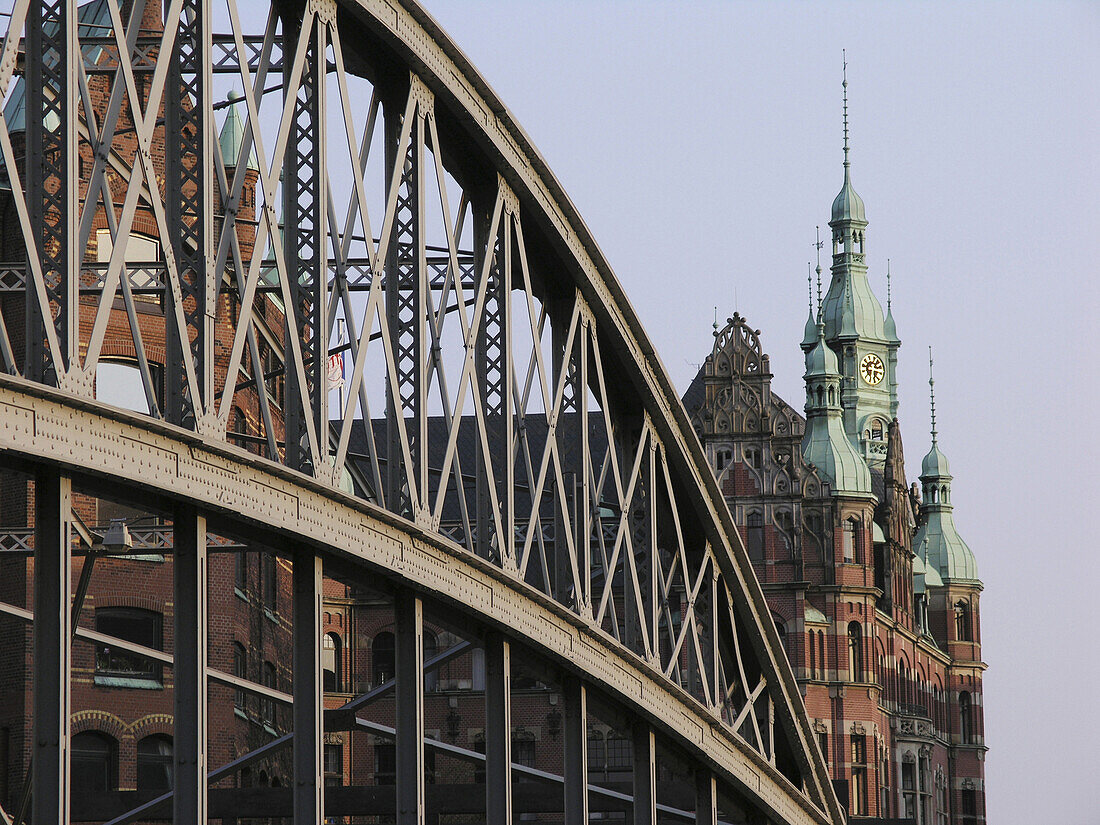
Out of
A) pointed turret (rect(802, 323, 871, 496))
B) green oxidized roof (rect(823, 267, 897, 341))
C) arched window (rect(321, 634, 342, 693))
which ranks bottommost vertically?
arched window (rect(321, 634, 342, 693))

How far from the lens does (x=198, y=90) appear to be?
41.8 feet

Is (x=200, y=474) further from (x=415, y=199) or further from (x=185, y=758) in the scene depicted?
(x=415, y=199)

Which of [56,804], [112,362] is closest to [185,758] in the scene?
[56,804]

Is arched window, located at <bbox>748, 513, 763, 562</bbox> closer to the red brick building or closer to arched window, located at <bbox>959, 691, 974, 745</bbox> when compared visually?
the red brick building

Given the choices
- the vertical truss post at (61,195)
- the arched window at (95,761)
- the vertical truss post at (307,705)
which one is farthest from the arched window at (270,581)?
the vertical truss post at (61,195)

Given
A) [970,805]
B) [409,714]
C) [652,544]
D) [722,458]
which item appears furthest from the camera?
[970,805]

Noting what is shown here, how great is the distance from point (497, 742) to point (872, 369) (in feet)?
287

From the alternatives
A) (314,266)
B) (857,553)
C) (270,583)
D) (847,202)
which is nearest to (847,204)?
(847,202)

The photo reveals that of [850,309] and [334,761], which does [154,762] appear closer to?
[334,761]

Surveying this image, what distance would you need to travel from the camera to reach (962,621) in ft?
333

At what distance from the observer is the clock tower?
101000mm

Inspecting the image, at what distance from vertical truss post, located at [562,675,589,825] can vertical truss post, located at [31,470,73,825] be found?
28.6 feet

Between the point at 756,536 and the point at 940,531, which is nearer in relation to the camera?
the point at 756,536

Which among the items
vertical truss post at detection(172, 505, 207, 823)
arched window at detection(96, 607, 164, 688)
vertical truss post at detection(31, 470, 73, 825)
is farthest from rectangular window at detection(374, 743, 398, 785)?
vertical truss post at detection(31, 470, 73, 825)
